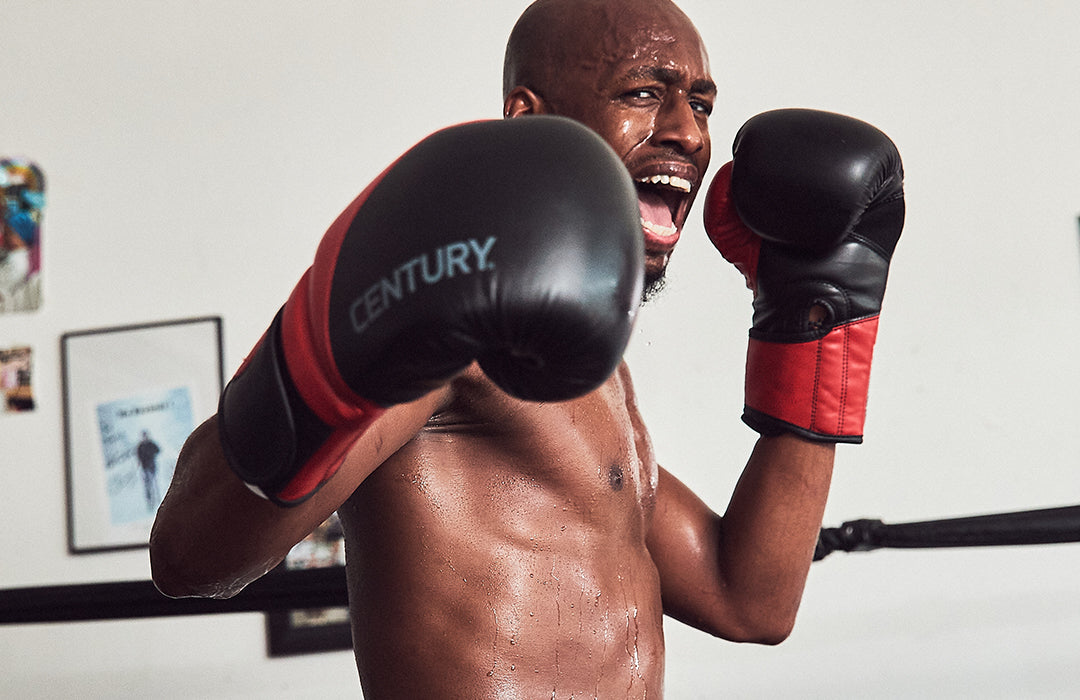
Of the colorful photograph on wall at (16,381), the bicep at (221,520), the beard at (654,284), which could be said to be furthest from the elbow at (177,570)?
the colorful photograph on wall at (16,381)

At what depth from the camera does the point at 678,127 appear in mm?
1007

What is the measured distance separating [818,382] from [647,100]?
1.17ft

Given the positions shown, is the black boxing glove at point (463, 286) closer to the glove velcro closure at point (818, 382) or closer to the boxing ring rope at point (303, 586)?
the glove velcro closure at point (818, 382)

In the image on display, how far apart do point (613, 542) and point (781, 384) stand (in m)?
0.29

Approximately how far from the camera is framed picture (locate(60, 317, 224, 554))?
2385 millimetres

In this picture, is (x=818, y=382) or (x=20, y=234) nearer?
(x=818, y=382)

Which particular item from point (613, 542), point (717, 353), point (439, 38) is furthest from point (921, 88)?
point (613, 542)

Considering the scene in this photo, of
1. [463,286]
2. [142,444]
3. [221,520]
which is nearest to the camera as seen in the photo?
[463,286]

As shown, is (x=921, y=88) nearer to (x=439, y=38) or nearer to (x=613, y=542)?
(x=439, y=38)

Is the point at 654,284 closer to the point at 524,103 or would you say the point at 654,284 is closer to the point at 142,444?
the point at 524,103

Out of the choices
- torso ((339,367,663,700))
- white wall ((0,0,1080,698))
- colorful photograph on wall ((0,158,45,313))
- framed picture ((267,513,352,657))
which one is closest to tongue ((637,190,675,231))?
torso ((339,367,663,700))

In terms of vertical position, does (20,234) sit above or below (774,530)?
above

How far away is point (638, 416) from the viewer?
3.72ft

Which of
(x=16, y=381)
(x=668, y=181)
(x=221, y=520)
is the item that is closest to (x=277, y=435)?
(x=221, y=520)
